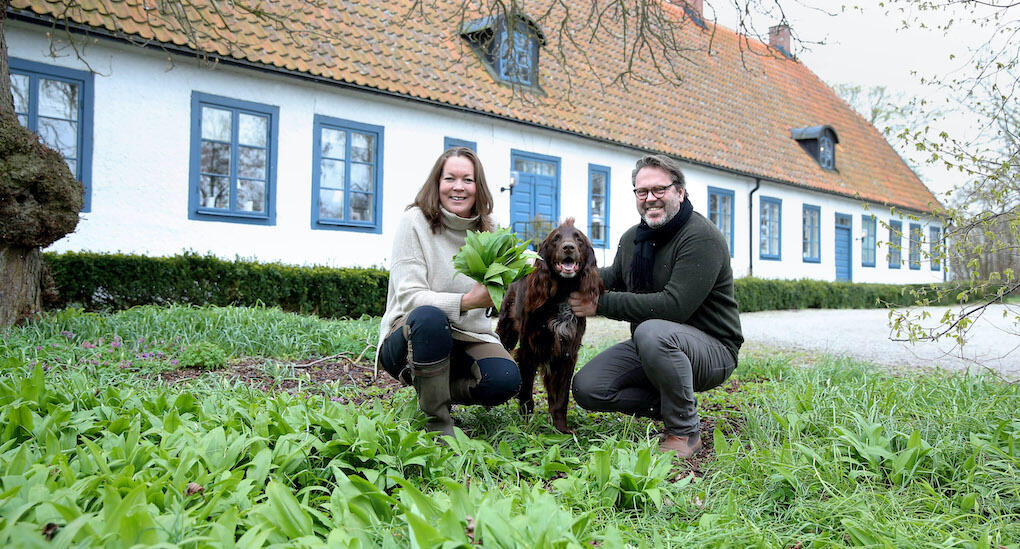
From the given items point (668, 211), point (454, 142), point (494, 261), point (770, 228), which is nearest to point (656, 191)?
point (668, 211)

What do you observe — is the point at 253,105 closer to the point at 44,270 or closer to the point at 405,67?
the point at 405,67

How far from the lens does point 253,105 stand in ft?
34.7

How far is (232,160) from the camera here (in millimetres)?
10453

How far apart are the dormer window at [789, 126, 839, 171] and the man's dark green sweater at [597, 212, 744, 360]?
2036 centimetres

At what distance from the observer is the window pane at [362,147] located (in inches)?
465

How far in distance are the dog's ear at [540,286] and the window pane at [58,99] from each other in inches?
318

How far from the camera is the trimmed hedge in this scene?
8.27m

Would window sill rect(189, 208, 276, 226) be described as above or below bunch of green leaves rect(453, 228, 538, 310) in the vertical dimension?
above

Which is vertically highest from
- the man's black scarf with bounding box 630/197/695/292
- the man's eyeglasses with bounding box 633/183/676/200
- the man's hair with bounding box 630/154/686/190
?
the man's hair with bounding box 630/154/686/190

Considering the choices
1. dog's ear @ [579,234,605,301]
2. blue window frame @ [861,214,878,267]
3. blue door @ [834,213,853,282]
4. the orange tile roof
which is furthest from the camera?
blue window frame @ [861,214,878,267]

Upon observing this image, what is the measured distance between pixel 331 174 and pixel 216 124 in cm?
197

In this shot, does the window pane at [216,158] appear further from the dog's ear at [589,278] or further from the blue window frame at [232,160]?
the dog's ear at [589,278]

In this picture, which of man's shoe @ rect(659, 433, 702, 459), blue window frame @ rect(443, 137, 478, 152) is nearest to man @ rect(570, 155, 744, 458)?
man's shoe @ rect(659, 433, 702, 459)

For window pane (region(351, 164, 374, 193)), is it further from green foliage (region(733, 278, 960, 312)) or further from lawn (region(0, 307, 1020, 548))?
green foliage (region(733, 278, 960, 312))
